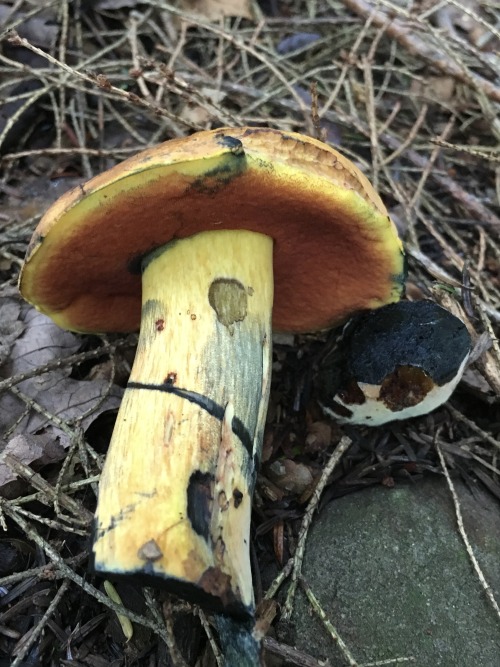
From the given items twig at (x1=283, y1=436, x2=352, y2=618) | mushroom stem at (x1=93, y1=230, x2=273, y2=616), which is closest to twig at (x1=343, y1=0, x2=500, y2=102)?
mushroom stem at (x1=93, y1=230, x2=273, y2=616)

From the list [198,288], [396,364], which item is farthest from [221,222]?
[396,364]

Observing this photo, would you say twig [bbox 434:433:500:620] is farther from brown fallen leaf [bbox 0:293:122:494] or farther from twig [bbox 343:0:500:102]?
twig [bbox 343:0:500:102]

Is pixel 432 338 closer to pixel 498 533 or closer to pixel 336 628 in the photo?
pixel 498 533

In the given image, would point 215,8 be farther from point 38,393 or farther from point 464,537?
point 464,537

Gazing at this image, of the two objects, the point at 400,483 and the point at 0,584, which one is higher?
the point at 0,584

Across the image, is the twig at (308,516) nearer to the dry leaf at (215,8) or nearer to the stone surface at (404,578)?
the stone surface at (404,578)

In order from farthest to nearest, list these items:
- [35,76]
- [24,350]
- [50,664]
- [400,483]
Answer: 1. [35,76]
2. [24,350]
3. [400,483]
4. [50,664]

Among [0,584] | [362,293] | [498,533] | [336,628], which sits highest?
[362,293]

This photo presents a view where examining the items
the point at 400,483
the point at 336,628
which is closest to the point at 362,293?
the point at 400,483
